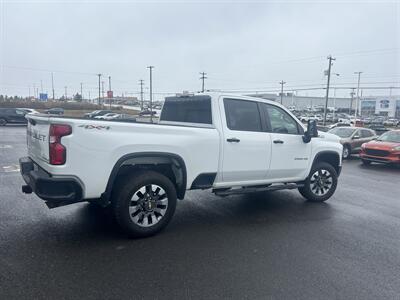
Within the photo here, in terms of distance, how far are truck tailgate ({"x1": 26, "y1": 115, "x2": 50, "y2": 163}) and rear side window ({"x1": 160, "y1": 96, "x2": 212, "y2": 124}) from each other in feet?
7.86

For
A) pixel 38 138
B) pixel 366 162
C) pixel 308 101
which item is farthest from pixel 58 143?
pixel 308 101

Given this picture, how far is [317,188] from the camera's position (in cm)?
676

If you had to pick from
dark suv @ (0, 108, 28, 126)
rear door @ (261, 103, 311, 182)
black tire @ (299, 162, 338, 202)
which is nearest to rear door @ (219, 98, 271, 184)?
rear door @ (261, 103, 311, 182)

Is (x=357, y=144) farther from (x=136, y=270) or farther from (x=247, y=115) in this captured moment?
(x=136, y=270)

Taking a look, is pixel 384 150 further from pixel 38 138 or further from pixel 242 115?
pixel 38 138

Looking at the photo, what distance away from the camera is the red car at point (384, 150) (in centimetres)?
1264

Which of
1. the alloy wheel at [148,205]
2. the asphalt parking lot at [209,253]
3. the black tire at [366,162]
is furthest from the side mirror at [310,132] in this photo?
the black tire at [366,162]

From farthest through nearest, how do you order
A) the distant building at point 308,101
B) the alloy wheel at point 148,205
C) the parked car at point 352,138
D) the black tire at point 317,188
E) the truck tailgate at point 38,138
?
the distant building at point 308,101, the parked car at point 352,138, the black tire at point 317,188, the alloy wheel at point 148,205, the truck tailgate at point 38,138

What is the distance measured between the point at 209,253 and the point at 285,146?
2682 millimetres

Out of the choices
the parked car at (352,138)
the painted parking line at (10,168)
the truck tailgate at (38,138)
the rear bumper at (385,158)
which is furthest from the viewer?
the parked car at (352,138)

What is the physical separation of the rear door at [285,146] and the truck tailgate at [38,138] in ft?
11.6

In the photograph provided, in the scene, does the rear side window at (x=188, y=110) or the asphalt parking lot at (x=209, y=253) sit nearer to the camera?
the asphalt parking lot at (x=209, y=253)

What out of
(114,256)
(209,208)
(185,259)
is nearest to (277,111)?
(209,208)

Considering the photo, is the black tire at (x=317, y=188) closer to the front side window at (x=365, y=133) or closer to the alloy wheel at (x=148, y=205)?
the alloy wheel at (x=148, y=205)
